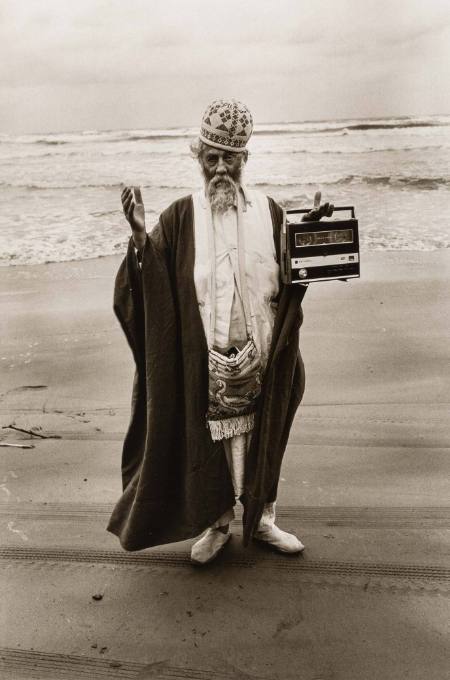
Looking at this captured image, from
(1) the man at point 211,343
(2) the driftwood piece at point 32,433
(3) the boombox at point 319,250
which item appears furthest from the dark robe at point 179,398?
(2) the driftwood piece at point 32,433

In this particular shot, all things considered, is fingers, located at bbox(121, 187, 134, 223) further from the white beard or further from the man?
the white beard

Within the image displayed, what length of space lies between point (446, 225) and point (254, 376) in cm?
A: 817

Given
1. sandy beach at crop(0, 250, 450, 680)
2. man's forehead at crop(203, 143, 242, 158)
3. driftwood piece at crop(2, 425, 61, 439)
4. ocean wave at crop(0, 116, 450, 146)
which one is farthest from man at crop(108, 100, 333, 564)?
ocean wave at crop(0, 116, 450, 146)

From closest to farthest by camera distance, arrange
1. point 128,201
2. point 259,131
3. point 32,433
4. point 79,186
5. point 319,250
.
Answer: point 128,201, point 319,250, point 32,433, point 79,186, point 259,131

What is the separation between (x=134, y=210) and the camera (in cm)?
215

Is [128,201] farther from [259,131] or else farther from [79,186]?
[259,131]

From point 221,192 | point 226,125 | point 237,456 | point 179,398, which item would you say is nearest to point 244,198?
A: point 221,192

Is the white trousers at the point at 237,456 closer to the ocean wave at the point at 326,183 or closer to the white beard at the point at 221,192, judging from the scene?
the white beard at the point at 221,192

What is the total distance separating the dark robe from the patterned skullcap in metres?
0.23

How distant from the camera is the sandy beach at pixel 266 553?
6.88ft

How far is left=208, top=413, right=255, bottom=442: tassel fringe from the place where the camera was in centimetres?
240

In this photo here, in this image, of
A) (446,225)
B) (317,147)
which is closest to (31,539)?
(446,225)

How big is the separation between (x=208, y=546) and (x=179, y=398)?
→ 577mm

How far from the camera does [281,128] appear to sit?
30219 mm
